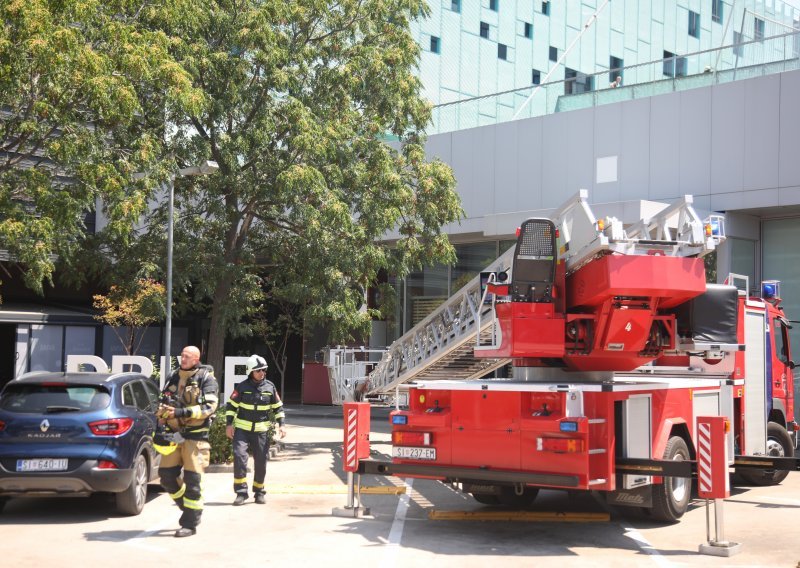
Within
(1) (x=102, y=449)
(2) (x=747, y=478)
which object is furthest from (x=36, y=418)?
(2) (x=747, y=478)

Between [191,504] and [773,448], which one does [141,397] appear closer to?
[191,504]

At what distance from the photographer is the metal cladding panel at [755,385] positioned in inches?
501

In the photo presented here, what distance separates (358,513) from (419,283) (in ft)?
64.4

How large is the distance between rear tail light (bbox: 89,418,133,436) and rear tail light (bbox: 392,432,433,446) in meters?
2.89

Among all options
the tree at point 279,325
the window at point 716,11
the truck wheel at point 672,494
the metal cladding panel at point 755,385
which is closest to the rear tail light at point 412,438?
the truck wheel at point 672,494

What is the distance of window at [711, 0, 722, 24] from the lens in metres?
50.5

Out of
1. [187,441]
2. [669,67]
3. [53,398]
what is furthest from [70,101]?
[669,67]

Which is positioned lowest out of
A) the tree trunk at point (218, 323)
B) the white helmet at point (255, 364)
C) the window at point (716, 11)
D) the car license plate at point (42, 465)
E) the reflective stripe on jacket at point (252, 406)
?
the car license plate at point (42, 465)

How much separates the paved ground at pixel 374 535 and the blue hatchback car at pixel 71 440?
41 centimetres

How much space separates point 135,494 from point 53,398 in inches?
53.2

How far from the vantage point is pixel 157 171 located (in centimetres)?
1766

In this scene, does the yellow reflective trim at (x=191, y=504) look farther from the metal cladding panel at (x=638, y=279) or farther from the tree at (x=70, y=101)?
the tree at (x=70, y=101)

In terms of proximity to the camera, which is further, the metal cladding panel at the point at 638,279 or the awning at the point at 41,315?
the awning at the point at 41,315

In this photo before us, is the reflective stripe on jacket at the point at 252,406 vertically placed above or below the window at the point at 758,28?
Answer: below
